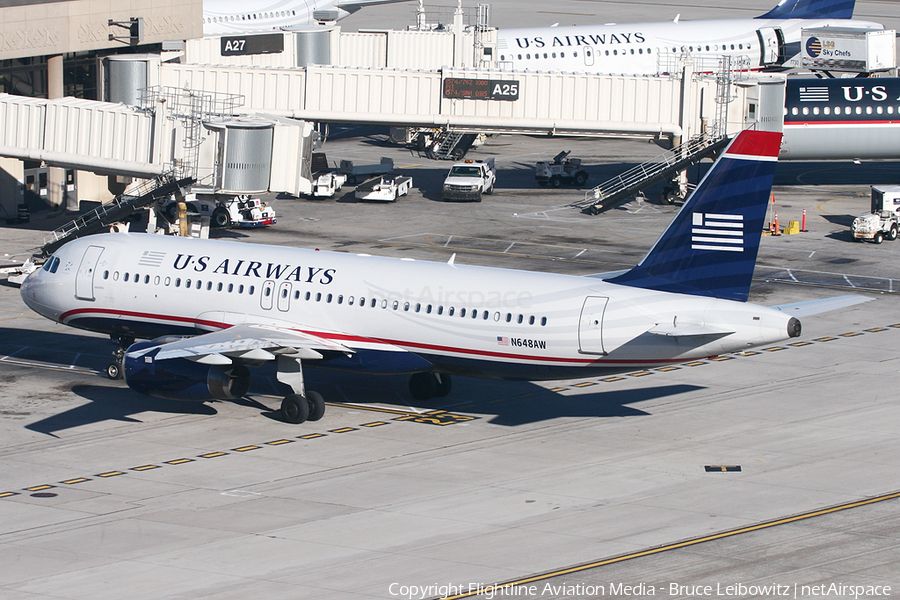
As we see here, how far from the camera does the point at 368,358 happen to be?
3712cm

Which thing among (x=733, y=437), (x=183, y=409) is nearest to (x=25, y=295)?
(x=183, y=409)

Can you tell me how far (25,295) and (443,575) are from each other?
22.7 m

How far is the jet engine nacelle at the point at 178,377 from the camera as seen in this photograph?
35625 millimetres

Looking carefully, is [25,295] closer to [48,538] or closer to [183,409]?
[183,409]

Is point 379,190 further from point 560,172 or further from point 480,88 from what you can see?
point 560,172

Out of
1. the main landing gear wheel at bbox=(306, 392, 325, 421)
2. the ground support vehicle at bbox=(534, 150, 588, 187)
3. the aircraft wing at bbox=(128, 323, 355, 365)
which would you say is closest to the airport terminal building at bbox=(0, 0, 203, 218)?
the ground support vehicle at bbox=(534, 150, 588, 187)

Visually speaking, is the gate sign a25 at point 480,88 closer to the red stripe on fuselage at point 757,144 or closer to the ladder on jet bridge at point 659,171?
the ladder on jet bridge at point 659,171

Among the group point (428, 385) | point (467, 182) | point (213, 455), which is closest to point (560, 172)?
point (467, 182)

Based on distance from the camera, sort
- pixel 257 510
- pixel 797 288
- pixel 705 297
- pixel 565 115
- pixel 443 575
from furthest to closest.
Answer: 1. pixel 565 115
2. pixel 797 288
3. pixel 705 297
4. pixel 257 510
5. pixel 443 575

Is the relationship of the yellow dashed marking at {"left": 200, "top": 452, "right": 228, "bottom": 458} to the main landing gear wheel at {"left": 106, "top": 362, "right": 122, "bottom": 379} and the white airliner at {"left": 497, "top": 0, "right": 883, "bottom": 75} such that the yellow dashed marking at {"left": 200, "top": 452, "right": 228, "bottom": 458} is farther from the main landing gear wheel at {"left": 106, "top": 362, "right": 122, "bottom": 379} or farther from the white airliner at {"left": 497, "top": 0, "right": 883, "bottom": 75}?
the white airliner at {"left": 497, "top": 0, "right": 883, "bottom": 75}

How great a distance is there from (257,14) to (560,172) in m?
37.9

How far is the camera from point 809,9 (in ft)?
335

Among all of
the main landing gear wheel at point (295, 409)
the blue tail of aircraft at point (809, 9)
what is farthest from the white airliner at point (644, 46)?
the main landing gear wheel at point (295, 409)

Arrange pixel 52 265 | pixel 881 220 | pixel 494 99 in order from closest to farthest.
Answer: pixel 52 265, pixel 881 220, pixel 494 99
